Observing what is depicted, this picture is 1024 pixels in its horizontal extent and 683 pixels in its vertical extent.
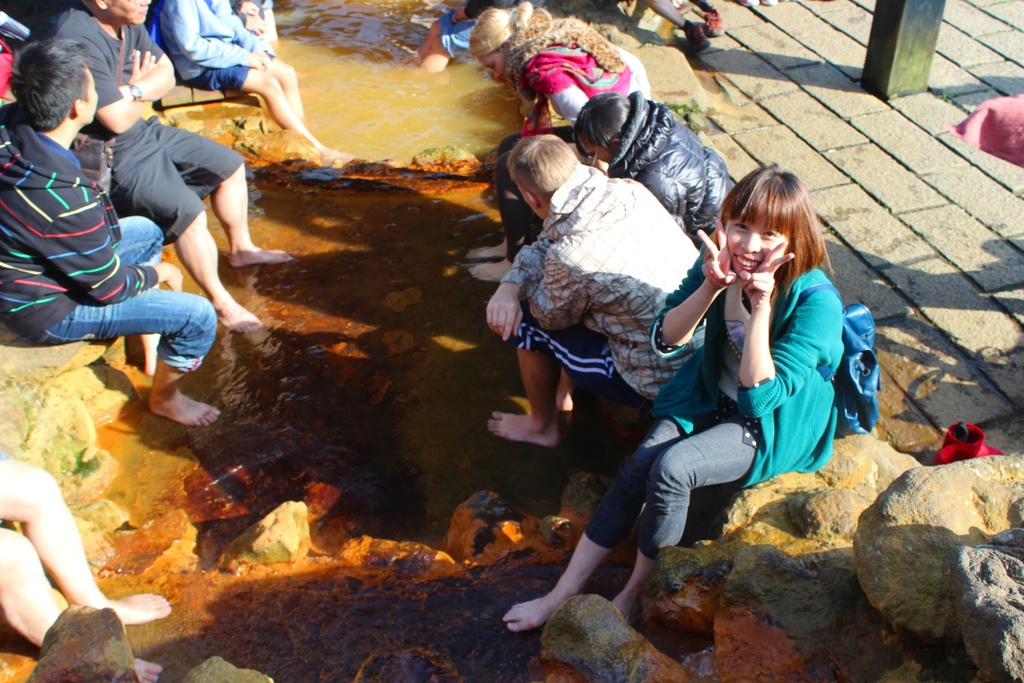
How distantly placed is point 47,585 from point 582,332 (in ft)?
6.81

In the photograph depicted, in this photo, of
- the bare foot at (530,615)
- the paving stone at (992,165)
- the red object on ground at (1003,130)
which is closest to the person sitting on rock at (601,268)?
the bare foot at (530,615)

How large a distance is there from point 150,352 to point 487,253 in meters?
1.93

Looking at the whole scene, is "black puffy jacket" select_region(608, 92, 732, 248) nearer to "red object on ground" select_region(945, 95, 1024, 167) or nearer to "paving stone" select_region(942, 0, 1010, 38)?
"red object on ground" select_region(945, 95, 1024, 167)

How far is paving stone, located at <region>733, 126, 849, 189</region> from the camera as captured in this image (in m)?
5.00

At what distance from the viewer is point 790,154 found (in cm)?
525

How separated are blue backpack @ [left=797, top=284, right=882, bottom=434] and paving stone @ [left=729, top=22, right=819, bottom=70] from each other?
3993 millimetres

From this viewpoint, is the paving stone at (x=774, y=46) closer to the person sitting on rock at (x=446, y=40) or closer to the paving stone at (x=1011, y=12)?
the paving stone at (x=1011, y=12)

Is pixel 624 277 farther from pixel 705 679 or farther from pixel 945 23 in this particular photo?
pixel 945 23

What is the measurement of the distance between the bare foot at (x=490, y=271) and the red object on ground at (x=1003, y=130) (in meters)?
2.38

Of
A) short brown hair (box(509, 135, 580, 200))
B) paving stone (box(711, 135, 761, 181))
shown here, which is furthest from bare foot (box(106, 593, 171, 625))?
paving stone (box(711, 135, 761, 181))

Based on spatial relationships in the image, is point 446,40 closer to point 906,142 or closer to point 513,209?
point 513,209

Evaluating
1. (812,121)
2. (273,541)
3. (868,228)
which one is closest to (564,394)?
(273,541)

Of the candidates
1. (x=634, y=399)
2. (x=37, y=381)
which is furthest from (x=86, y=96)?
(x=634, y=399)

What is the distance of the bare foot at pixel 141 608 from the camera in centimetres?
287
